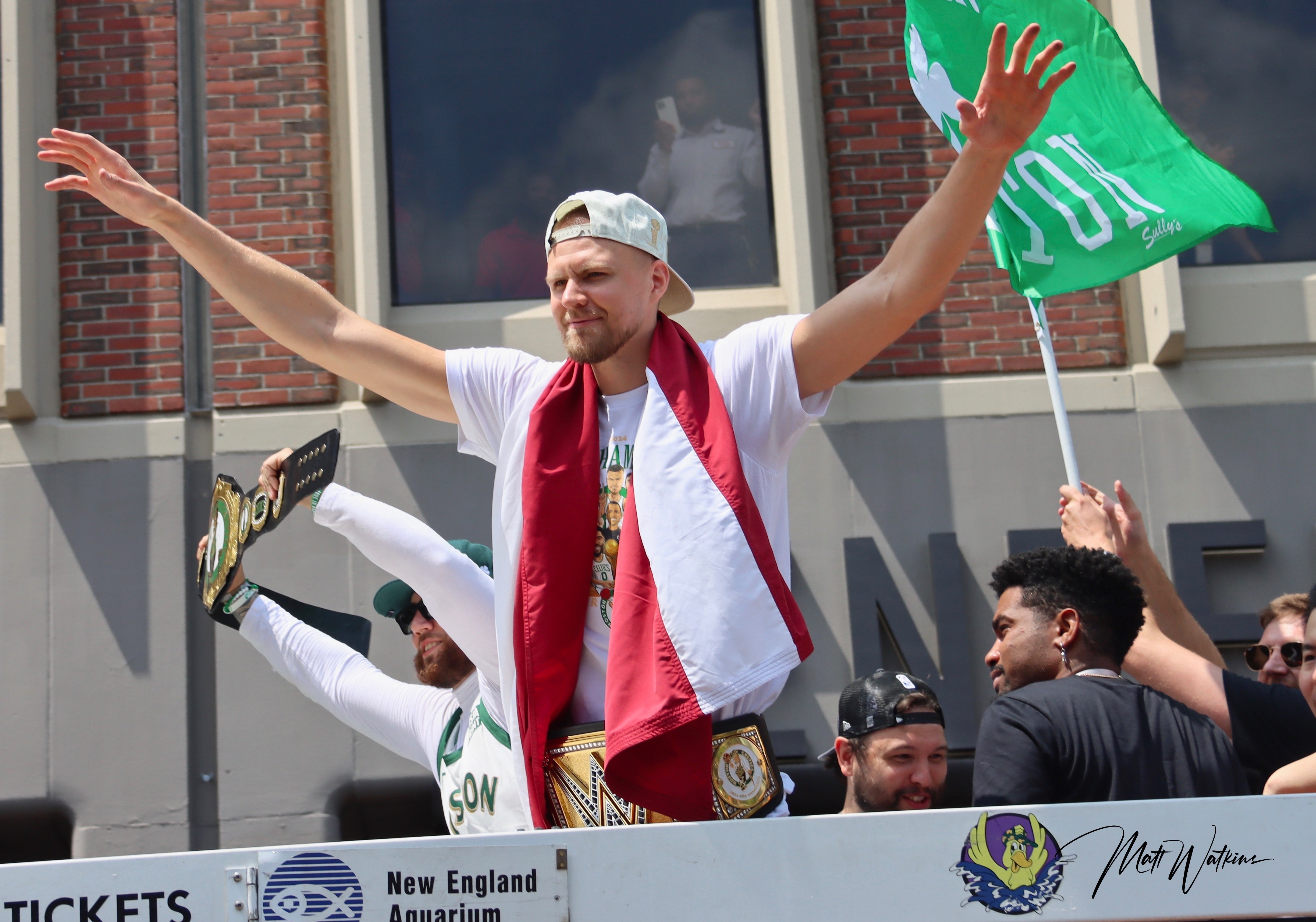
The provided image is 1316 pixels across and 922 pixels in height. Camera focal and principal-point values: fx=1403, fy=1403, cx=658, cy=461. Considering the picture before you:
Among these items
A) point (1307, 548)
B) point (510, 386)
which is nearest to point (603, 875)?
point (510, 386)

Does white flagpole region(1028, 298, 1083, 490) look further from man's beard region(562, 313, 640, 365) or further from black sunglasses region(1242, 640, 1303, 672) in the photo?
man's beard region(562, 313, 640, 365)

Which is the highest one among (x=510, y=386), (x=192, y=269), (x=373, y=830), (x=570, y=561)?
(x=192, y=269)

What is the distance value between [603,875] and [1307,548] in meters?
5.84

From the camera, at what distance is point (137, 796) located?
6.52 metres

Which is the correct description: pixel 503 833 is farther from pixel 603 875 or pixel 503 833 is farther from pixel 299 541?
pixel 299 541

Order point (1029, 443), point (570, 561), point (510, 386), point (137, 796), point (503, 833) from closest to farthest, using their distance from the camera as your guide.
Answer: point (503, 833), point (570, 561), point (510, 386), point (137, 796), point (1029, 443)

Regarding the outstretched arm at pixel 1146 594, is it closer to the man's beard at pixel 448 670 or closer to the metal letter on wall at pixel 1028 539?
the man's beard at pixel 448 670

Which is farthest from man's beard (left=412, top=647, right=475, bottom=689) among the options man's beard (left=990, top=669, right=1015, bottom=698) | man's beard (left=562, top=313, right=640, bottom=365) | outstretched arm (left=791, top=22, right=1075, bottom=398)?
outstretched arm (left=791, top=22, right=1075, bottom=398)

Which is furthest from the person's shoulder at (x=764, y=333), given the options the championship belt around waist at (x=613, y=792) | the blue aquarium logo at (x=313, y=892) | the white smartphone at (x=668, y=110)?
the white smartphone at (x=668, y=110)

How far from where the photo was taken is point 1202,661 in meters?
3.67

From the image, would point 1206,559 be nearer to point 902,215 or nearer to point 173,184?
point 902,215

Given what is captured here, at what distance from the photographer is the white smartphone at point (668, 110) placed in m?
7.53

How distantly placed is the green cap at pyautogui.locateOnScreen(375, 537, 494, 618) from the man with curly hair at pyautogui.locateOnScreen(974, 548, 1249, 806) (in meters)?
1.65

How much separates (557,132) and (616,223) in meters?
5.21
